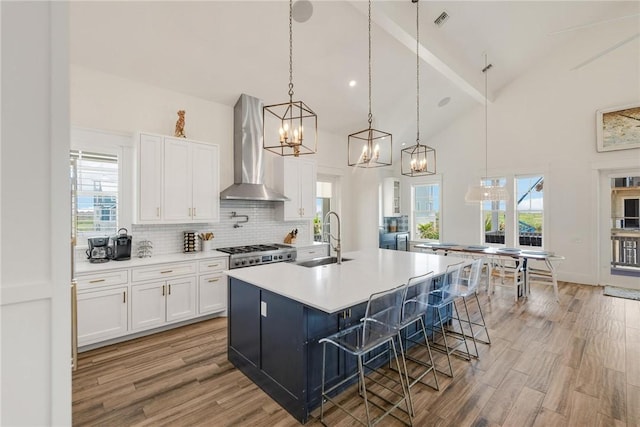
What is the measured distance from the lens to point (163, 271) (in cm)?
350

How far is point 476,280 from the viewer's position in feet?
10.4

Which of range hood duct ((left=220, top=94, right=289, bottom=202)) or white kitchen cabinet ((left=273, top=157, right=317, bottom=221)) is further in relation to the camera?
white kitchen cabinet ((left=273, top=157, right=317, bottom=221))

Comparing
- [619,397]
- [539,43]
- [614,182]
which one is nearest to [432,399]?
[619,397]

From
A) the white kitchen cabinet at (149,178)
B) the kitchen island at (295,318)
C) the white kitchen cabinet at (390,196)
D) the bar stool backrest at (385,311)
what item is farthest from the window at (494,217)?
the white kitchen cabinet at (149,178)

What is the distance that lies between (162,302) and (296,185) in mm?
2822

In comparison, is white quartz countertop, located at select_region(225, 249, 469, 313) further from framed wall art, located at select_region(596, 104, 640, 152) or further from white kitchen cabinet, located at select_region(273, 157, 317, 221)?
framed wall art, located at select_region(596, 104, 640, 152)

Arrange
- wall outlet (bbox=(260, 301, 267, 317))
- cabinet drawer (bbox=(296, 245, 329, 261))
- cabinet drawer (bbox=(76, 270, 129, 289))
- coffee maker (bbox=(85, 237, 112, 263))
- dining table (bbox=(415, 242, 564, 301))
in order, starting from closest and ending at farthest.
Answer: wall outlet (bbox=(260, 301, 267, 317))
cabinet drawer (bbox=(76, 270, 129, 289))
coffee maker (bbox=(85, 237, 112, 263))
dining table (bbox=(415, 242, 564, 301))
cabinet drawer (bbox=(296, 245, 329, 261))

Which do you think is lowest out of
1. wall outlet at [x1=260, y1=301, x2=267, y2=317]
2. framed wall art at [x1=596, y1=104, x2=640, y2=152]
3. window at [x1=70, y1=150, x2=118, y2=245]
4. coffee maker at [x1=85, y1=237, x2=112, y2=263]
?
wall outlet at [x1=260, y1=301, x2=267, y2=317]

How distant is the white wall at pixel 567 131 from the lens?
529cm

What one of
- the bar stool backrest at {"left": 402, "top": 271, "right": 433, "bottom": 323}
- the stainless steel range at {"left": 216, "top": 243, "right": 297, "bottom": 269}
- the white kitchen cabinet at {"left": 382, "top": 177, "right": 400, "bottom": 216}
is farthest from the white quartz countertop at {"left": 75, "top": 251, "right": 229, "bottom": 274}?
the white kitchen cabinet at {"left": 382, "top": 177, "right": 400, "bottom": 216}

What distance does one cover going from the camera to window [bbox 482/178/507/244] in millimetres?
6730

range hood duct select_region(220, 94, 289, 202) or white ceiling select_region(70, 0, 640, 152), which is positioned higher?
white ceiling select_region(70, 0, 640, 152)

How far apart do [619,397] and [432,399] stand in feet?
4.92

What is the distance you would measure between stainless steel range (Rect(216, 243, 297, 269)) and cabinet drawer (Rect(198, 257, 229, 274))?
0.26 ft
